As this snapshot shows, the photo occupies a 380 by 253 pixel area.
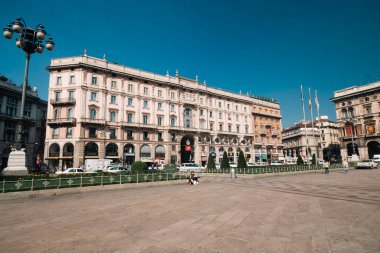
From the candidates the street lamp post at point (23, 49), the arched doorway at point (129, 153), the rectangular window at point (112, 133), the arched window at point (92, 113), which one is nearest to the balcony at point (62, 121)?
the arched window at point (92, 113)

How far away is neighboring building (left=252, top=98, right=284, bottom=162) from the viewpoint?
62.3m

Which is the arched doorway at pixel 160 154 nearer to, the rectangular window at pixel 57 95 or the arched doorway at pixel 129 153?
the arched doorway at pixel 129 153

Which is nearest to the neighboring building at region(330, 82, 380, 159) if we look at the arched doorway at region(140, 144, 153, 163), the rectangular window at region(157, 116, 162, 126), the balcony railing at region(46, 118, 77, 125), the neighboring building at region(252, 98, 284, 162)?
→ the neighboring building at region(252, 98, 284, 162)

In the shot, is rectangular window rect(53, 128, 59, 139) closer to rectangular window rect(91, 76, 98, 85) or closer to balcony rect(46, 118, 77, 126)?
balcony rect(46, 118, 77, 126)

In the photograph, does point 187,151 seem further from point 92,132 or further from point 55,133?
point 55,133

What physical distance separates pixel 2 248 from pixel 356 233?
8093 millimetres

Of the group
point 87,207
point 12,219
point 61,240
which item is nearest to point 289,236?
point 61,240

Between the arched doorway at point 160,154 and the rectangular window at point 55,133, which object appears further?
the arched doorway at point 160,154

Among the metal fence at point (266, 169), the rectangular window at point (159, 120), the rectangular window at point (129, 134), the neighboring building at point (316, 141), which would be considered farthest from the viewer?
the neighboring building at point (316, 141)

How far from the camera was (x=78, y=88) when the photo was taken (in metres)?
39.7

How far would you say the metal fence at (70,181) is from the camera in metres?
11.9

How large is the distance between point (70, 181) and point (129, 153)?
94.5 feet

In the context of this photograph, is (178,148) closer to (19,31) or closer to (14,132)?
(14,132)

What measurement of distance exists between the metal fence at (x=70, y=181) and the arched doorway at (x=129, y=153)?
24.2 metres
